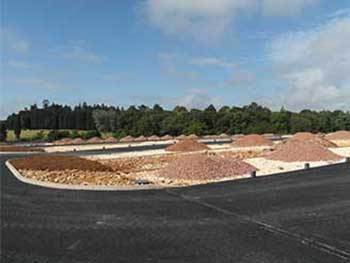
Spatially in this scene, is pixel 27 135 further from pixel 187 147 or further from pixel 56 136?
pixel 187 147

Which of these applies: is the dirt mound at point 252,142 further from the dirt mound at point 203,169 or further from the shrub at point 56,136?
the shrub at point 56,136

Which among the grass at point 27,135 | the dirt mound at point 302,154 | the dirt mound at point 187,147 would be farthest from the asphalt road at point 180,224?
the grass at point 27,135

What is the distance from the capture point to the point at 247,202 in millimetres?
10711

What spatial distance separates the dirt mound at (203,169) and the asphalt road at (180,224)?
333 centimetres

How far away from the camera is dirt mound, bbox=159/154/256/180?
16359 millimetres

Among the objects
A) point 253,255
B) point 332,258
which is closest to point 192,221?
point 253,255

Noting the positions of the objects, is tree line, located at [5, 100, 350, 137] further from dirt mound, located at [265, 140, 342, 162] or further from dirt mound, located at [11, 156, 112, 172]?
dirt mound, located at [11, 156, 112, 172]

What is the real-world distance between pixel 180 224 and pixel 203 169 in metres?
8.53

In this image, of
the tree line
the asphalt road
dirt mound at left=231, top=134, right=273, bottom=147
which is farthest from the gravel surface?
the tree line

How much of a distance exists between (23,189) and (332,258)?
9.00 meters

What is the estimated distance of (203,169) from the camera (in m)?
16.8

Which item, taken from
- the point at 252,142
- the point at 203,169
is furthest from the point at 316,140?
the point at 203,169

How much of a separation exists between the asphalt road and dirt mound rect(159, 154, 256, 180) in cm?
333

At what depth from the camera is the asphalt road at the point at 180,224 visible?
6.50m
